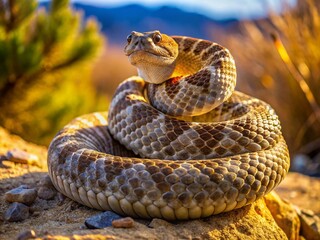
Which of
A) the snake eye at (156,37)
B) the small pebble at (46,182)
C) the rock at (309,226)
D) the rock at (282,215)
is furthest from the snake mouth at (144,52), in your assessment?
the rock at (309,226)

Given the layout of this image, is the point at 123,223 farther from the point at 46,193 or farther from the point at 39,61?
the point at 39,61

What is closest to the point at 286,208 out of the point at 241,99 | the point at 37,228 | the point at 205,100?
the point at 241,99

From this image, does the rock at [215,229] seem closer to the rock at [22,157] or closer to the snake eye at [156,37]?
the snake eye at [156,37]

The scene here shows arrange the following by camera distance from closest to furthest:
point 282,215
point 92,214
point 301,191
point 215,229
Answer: point 215,229
point 92,214
point 282,215
point 301,191

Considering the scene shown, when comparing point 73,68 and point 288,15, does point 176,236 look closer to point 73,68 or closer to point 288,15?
point 73,68

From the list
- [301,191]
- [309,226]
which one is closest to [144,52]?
[309,226]

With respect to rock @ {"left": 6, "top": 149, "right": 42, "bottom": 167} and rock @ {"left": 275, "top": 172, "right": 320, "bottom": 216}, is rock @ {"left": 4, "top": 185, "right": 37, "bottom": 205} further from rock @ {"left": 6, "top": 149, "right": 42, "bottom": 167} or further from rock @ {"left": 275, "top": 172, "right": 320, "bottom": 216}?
Result: rock @ {"left": 275, "top": 172, "right": 320, "bottom": 216}
